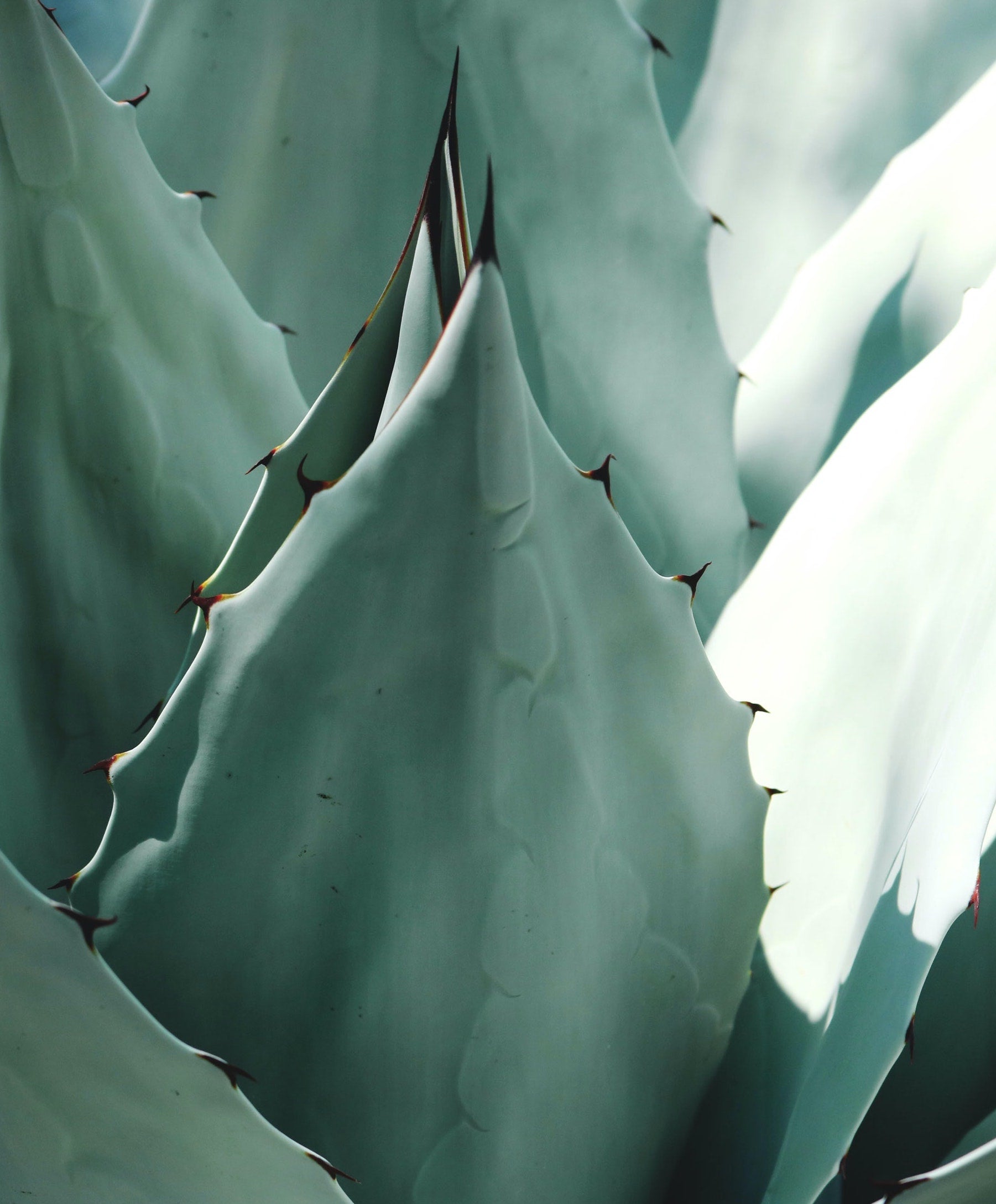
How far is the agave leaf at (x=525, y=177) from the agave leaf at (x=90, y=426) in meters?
0.14

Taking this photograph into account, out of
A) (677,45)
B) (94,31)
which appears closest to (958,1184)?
(677,45)

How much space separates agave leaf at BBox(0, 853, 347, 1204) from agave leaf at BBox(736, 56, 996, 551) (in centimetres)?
52

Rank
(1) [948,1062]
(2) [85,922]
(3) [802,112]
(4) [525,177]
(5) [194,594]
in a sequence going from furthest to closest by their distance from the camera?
(3) [802,112] → (4) [525,177] → (1) [948,1062] → (5) [194,594] → (2) [85,922]

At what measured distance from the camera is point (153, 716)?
57 centimetres

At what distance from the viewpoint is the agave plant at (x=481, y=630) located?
41 centimetres

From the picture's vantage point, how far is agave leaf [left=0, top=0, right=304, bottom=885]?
1.80 feet

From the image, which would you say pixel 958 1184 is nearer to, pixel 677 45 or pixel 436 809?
pixel 436 809

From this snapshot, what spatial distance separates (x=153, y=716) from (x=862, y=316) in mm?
541

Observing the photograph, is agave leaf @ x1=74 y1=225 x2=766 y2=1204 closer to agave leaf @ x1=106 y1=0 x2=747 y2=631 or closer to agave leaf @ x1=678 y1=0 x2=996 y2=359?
agave leaf @ x1=106 y1=0 x2=747 y2=631

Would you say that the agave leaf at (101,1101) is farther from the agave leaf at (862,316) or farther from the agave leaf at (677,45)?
the agave leaf at (677,45)

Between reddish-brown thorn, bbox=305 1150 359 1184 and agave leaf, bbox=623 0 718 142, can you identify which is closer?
reddish-brown thorn, bbox=305 1150 359 1184

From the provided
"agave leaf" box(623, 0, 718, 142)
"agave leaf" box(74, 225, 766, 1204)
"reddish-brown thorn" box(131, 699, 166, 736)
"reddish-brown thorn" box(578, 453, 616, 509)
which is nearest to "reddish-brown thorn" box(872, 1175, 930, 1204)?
"agave leaf" box(74, 225, 766, 1204)

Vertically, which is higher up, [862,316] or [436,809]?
[862,316]

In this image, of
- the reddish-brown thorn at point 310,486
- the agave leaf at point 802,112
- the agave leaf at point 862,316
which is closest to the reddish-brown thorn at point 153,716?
the reddish-brown thorn at point 310,486
